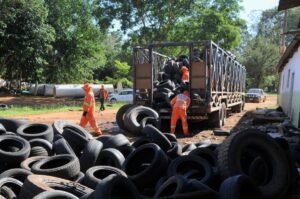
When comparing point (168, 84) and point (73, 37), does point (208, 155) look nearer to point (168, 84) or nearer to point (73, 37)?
point (168, 84)

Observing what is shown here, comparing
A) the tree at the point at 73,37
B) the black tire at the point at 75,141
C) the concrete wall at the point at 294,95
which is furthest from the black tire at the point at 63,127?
the tree at the point at 73,37

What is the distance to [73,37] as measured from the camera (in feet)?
133

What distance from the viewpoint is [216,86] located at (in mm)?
14367

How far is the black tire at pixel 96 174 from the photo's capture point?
221 inches

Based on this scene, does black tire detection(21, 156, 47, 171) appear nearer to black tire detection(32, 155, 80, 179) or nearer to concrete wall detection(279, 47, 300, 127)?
black tire detection(32, 155, 80, 179)

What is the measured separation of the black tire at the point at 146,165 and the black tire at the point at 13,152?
1.66 metres

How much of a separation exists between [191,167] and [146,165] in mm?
735

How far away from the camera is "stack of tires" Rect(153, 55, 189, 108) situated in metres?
14.0

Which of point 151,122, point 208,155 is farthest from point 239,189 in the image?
point 151,122

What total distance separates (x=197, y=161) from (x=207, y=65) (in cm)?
735

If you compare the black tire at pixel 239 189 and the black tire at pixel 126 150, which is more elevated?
the black tire at pixel 239 189

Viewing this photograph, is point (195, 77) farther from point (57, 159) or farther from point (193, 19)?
point (193, 19)

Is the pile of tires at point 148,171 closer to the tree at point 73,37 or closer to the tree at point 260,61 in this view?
the tree at point 73,37

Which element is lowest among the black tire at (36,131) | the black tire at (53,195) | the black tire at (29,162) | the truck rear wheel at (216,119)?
the truck rear wheel at (216,119)
